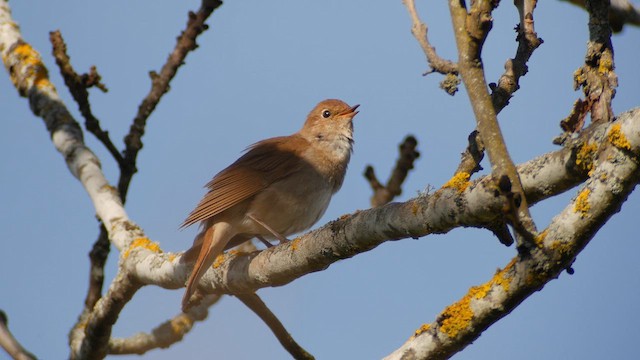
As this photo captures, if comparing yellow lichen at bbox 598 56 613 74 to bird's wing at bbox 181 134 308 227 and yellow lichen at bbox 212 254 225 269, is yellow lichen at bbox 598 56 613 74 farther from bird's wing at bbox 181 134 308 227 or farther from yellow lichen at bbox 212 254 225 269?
bird's wing at bbox 181 134 308 227

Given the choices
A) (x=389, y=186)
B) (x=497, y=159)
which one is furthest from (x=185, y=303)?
A: (x=497, y=159)

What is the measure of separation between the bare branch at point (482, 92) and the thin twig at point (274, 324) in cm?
200

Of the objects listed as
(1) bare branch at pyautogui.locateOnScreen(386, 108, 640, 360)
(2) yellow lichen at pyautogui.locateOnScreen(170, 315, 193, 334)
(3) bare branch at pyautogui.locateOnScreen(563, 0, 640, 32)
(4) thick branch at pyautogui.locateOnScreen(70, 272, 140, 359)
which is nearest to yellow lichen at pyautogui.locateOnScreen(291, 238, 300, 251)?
(1) bare branch at pyautogui.locateOnScreen(386, 108, 640, 360)

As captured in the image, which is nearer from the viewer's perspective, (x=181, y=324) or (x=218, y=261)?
(x=218, y=261)

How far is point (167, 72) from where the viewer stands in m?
6.11

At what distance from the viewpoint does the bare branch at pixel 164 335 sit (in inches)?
234

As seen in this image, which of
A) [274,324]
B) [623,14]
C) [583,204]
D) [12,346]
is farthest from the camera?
[623,14]

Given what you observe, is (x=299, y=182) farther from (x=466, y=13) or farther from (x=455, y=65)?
→ (x=466, y=13)

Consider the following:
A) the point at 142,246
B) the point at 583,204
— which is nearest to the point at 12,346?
the point at 142,246

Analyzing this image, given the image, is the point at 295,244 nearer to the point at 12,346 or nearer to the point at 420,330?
the point at 420,330

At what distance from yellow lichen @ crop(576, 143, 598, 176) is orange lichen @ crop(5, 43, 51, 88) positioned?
16.1 ft

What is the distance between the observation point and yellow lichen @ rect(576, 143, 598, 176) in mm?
3043

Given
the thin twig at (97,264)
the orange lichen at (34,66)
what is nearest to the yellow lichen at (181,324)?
the thin twig at (97,264)

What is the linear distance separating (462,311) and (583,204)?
0.64 m
